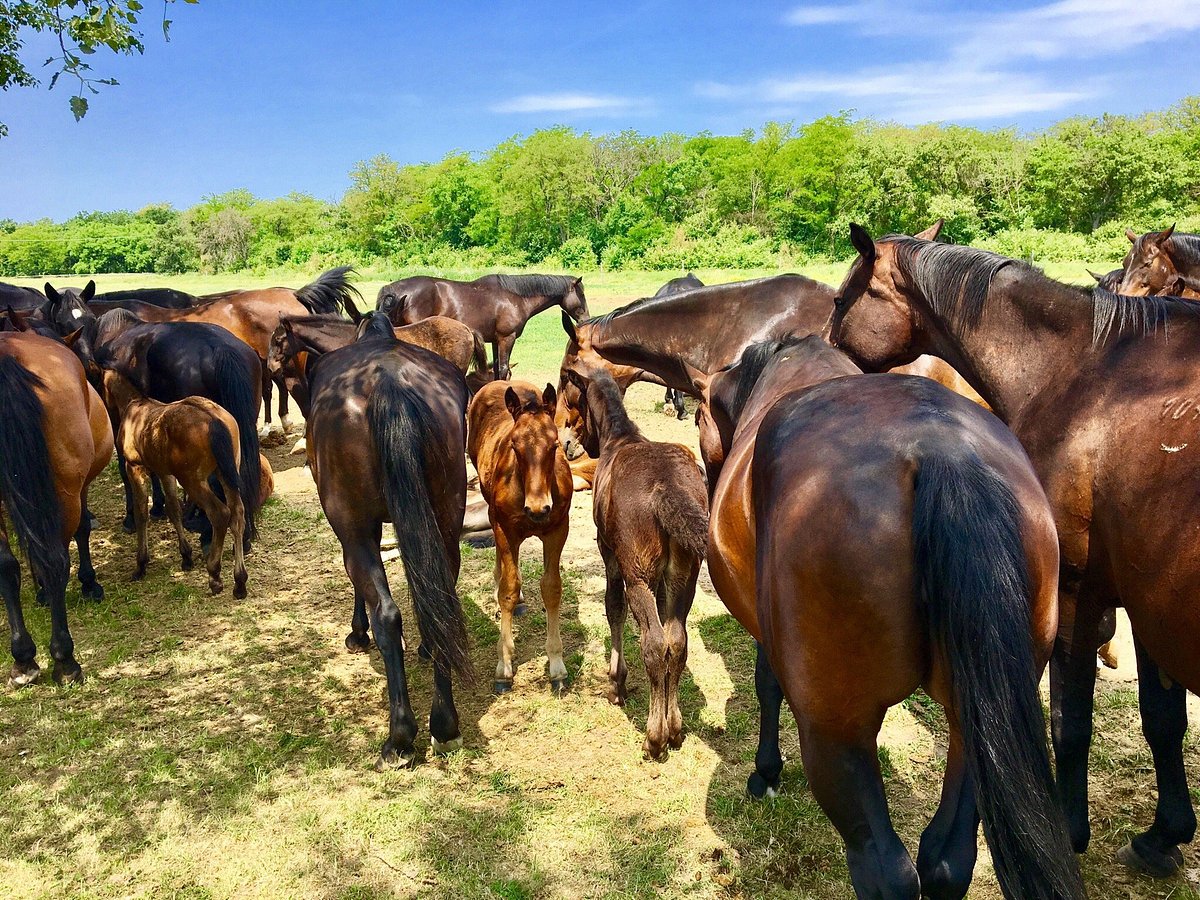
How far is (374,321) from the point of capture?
5285mm

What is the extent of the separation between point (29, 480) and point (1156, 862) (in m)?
6.20

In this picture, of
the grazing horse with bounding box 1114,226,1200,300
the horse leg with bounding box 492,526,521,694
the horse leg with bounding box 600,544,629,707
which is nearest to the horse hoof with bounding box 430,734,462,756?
the horse leg with bounding box 492,526,521,694

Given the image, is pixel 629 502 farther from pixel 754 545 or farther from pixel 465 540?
pixel 465 540

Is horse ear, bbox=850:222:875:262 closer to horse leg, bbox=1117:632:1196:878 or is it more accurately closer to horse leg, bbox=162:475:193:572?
horse leg, bbox=1117:632:1196:878

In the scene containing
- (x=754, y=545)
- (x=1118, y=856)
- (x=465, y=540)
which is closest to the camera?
(x=754, y=545)

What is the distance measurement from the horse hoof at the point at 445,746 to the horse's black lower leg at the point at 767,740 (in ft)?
5.03

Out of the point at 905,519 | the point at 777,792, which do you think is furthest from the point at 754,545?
the point at 777,792

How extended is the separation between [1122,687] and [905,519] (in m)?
3.67

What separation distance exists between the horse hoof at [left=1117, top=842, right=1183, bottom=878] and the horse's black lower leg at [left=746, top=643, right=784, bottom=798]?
1.40 m

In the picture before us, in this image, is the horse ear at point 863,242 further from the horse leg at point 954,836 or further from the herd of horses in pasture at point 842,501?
the horse leg at point 954,836

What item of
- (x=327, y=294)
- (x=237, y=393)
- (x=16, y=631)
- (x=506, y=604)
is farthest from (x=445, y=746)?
(x=327, y=294)

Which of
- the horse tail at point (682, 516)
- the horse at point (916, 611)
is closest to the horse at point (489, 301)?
the horse tail at point (682, 516)

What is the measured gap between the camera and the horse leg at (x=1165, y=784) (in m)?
3.22

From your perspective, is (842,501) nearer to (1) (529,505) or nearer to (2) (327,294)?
(1) (529,505)
